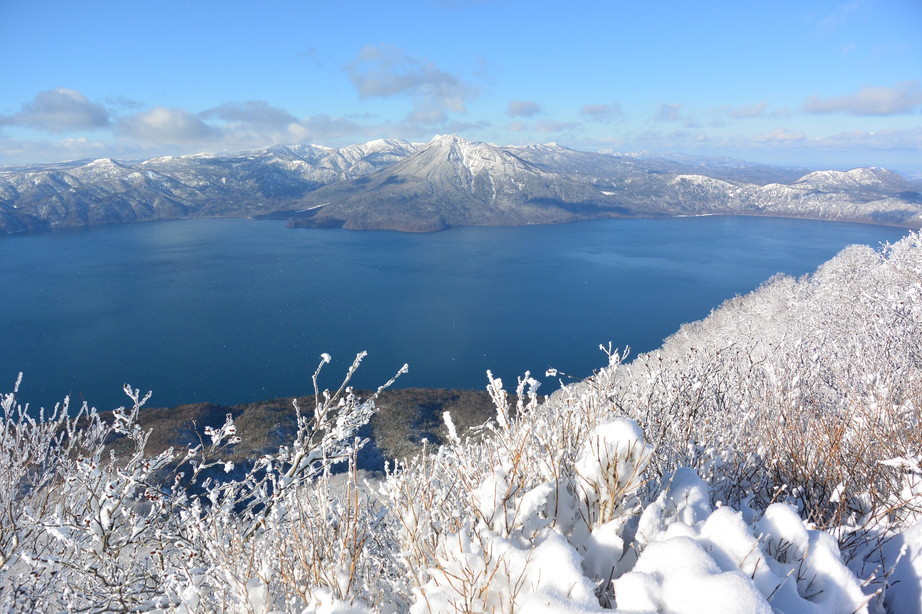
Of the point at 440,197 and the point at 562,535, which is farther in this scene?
the point at 440,197

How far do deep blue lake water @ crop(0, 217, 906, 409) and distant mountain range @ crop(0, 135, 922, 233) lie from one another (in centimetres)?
3299

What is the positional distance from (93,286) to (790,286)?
7584cm

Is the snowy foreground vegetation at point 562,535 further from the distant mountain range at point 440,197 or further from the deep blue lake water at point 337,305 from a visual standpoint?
the distant mountain range at point 440,197

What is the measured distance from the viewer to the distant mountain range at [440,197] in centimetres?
12688

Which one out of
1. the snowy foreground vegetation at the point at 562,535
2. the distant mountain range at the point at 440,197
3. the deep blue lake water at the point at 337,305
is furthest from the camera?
the distant mountain range at the point at 440,197

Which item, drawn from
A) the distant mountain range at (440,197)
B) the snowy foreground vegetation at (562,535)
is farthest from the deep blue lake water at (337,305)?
the distant mountain range at (440,197)

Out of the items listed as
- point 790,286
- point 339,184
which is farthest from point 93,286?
point 339,184

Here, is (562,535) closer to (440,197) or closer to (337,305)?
(337,305)

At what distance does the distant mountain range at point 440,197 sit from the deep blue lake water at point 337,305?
32992 millimetres

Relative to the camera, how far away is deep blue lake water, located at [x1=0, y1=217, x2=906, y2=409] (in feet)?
113

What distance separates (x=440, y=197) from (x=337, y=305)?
111 meters

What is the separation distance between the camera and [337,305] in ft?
164

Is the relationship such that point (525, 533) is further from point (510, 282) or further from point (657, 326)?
point (510, 282)

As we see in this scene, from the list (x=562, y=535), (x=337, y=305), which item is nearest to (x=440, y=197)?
(x=337, y=305)
